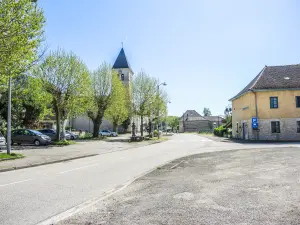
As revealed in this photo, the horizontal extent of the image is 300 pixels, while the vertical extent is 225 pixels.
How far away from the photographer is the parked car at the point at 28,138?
30.4 metres

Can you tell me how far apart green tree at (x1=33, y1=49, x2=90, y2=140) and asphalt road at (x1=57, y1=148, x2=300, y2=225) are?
81.3 ft

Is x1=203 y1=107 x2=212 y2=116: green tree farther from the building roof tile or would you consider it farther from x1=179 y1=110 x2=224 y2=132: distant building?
the building roof tile

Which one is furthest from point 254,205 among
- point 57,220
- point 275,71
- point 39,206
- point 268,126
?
point 275,71

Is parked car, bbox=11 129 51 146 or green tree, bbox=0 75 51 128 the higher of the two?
green tree, bbox=0 75 51 128

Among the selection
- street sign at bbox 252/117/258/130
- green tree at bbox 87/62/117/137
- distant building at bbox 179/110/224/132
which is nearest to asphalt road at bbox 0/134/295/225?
street sign at bbox 252/117/258/130

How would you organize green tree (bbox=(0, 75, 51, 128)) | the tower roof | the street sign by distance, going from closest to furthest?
green tree (bbox=(0, 75, 51, 128)), the street sign, the tower roof

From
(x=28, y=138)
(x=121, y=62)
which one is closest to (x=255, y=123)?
(x=28, y=138)

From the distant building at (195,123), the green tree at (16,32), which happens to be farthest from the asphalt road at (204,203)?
the distant building at (195,123)

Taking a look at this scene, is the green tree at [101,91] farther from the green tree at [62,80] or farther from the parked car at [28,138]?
the parked car at [28,138]

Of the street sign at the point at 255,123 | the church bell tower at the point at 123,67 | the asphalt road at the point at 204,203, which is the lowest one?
the asphalt road at the point at 204,203

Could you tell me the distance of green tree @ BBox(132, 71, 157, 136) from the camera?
156 feet

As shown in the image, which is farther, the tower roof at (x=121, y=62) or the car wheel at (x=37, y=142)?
the tower roof at (x=121, y=62)

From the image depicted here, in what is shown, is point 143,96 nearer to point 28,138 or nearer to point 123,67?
point 28,138

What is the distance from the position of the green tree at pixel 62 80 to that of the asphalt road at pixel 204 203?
81.3 ft
